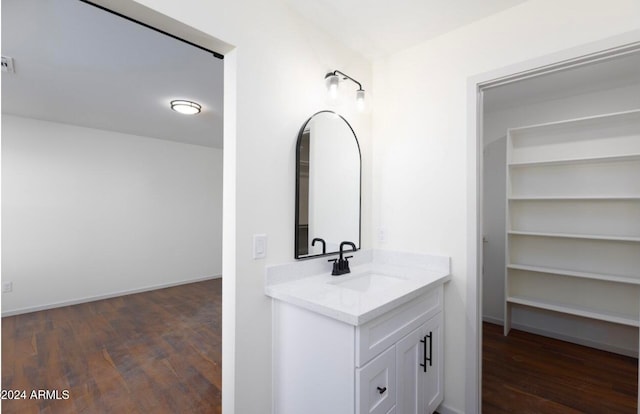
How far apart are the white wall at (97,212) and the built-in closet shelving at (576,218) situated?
4776 millimetres

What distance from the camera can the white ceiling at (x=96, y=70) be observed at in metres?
1.86

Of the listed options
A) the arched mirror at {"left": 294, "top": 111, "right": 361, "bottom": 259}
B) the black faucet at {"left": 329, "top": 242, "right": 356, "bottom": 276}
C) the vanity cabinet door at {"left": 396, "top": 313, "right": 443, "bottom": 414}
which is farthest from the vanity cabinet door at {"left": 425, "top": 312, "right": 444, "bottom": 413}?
the arched mirror at {"left": 294, "top": 111, "right": 361, "bottom": 259}

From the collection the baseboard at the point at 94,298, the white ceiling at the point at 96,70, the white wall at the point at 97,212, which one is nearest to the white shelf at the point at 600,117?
the white ceiling at the point at 96,70

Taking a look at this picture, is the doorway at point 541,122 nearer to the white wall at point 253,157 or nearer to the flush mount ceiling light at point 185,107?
the white wall at point 253,157

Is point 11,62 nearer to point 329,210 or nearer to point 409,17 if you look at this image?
point 329,210

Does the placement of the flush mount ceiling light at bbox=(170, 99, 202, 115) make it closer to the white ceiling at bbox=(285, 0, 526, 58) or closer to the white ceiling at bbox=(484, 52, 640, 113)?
the white ceiling at bbox=(285, 0, 526, 58)

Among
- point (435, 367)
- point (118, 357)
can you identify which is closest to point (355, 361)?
point (435, 367)

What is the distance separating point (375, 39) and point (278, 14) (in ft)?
2.33

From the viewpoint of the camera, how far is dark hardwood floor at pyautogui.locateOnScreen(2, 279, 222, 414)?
6.87 ft

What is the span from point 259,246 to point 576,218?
3.11m

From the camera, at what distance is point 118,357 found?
267cm

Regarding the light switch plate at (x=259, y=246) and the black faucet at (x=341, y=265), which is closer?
the light switch plate at (x=259, y=246)

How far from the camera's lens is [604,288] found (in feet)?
9.11

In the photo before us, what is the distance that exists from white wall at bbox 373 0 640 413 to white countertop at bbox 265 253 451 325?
182mm
